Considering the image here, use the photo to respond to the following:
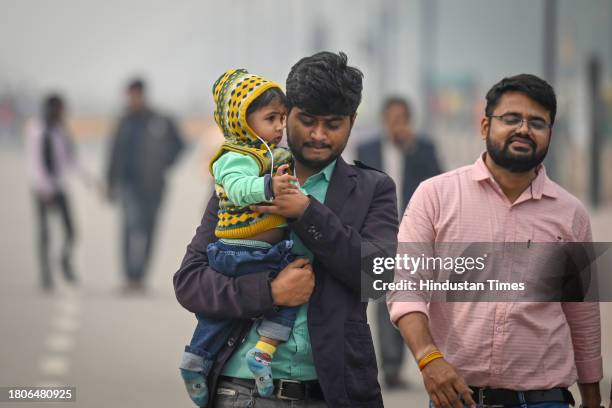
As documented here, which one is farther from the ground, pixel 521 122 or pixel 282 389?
pixel 521 122

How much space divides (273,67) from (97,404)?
90.5 metres

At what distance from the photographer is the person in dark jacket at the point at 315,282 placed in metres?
4.06

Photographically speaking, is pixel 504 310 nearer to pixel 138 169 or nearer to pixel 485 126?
pixel 485 126

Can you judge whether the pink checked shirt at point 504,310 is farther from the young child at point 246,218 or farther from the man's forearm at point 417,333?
the young child at point 246,218

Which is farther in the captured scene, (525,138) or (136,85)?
(136,85)

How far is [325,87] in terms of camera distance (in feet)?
13.5

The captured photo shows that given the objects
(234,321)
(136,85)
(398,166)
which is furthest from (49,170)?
(234,321)

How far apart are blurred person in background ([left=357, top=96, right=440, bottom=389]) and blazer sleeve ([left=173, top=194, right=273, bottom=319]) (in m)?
4.70

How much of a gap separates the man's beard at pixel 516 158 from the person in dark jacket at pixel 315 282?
44 cm

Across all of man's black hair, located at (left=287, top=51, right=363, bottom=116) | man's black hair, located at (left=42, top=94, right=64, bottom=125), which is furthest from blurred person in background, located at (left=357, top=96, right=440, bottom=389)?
man's black hair, located at (left=42, top=94, right=64, bottom=125)

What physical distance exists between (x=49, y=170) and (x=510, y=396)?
1114cm

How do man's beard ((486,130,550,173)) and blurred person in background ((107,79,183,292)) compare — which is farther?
blurred person in background ((107,79,183,292))

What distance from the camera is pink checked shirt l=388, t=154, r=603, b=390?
14.2 feet

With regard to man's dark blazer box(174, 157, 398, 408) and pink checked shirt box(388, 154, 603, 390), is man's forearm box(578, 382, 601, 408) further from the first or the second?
man's dark blazer box(174, 157, 398, 408)
